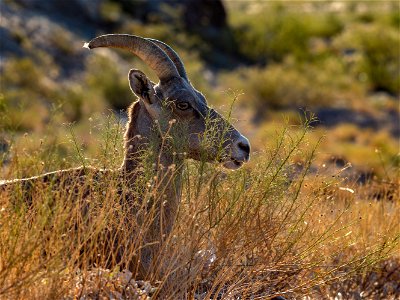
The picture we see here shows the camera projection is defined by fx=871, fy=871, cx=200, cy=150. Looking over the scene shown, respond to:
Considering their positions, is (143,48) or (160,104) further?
(160,104)

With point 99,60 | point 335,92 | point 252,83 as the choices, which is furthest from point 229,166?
point 335,92

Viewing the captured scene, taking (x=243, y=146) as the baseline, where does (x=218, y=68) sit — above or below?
above

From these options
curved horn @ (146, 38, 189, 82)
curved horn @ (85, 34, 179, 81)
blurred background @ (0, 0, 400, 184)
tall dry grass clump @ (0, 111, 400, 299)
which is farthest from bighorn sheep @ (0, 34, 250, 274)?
blurred background @ (0, 0, 400, 184)

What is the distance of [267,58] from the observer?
45.4 meters

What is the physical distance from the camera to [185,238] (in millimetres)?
5781

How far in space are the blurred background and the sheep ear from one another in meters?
7.77

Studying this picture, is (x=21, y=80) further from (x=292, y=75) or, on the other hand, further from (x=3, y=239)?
(x=3, y=239)

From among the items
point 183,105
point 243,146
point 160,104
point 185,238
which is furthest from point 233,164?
point 185,238

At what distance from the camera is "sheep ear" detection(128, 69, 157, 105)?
7926 millimetres

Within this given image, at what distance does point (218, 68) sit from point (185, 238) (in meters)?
34.9

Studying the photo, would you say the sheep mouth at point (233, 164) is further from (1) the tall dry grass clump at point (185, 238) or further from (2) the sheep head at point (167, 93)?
(1) the tall dry grass clump at point (185, 238)

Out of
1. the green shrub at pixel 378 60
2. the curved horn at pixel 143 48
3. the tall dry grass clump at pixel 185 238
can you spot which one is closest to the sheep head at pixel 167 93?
the curved horn at pixel 143 48

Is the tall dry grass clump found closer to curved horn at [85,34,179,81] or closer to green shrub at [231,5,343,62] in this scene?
curved horn at [85,34,179,81]

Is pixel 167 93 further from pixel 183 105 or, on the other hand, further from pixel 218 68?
pixel 218 68
